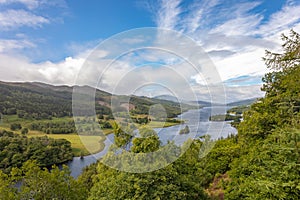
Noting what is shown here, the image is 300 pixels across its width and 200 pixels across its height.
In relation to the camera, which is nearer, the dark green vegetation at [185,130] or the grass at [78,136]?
the grass at [78,136]

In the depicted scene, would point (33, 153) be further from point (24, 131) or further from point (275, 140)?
point (275, 140)

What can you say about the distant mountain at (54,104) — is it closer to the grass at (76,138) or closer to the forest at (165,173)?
the grass at (76,138)

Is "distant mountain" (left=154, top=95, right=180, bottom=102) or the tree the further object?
the tree

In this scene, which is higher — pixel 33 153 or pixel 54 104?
pixel 54 104

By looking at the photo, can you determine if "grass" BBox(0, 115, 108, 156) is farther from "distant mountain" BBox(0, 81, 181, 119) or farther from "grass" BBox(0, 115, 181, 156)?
"distant mountain" BBox(0, 81, 181, 119)

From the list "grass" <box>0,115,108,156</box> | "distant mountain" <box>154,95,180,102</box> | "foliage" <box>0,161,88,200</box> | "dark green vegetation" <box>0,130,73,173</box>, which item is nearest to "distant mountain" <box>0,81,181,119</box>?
"distant mountain" <box>154,95,180,102</box>

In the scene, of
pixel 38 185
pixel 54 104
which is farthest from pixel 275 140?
pixel 54 104

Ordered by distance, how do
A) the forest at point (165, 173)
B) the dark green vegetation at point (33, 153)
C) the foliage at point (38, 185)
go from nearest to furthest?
the forest at point (165, 173), the foliage at point (38, 185), the dark green vegetation at point (33, 153)

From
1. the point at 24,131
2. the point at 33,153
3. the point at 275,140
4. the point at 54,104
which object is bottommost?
the point at 33,153

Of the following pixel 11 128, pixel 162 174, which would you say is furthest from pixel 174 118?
pixel 11 128

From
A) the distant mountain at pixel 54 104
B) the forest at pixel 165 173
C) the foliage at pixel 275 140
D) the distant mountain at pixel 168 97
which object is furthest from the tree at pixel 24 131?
the distant mountain at pixel 168 97

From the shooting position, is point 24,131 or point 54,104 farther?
point 24,131

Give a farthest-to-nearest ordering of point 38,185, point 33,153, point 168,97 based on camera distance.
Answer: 1. point 33,153
2. point 38,185
3. point 168,97
